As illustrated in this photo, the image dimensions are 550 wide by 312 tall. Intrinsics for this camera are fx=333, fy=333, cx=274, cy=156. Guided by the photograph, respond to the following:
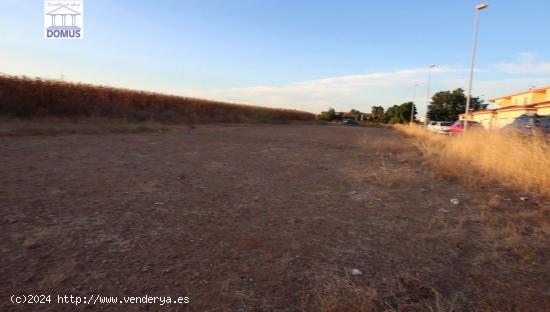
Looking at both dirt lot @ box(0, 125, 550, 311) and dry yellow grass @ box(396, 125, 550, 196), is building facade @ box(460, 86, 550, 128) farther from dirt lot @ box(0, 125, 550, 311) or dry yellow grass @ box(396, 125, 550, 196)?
dirt lot @ box(0, 125, 550, 311)

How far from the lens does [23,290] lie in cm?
233

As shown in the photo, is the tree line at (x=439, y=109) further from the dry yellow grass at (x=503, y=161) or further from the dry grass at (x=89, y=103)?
the dry yellow grass at (x=503, y=161)

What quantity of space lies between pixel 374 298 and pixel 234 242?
4.81 feet

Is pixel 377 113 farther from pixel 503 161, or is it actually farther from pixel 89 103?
pixel 503 161

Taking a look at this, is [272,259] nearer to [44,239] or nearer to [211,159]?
[44,239]

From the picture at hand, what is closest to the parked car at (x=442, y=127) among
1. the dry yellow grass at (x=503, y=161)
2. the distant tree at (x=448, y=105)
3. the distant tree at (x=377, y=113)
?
the dry yellow grass at (x=503, y=161)

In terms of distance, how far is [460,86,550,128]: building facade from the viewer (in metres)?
25.0

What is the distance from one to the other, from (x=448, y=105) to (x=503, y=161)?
55.8 m

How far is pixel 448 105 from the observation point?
56688 mm

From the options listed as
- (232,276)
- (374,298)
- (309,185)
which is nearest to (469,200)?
(309,185)

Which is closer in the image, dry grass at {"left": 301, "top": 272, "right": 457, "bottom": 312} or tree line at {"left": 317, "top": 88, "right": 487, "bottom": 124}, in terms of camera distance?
dry grass at {"left": 301, "top": 272, "right": 457, "bottom": 312}

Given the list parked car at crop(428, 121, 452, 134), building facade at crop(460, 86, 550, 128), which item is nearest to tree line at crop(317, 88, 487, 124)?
building facade at crop(460, 86, 550, 128)

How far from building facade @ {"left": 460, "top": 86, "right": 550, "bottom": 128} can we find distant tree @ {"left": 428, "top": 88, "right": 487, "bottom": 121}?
295 inches

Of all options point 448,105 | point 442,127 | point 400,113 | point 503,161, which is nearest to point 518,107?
point 442,127
